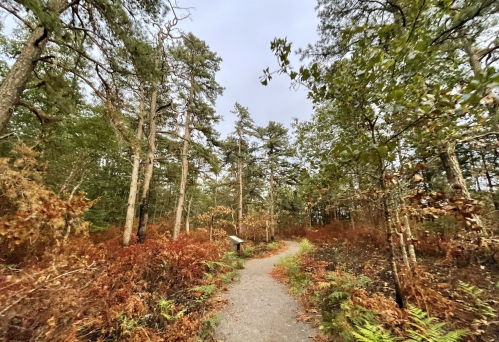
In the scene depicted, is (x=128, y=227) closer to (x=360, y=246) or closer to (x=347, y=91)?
(x=347, y=91)

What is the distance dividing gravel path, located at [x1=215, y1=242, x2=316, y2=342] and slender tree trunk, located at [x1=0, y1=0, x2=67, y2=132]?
19.4ft

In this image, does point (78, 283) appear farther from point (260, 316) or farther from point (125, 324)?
point (260, 316)

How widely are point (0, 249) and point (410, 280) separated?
898 centimetres

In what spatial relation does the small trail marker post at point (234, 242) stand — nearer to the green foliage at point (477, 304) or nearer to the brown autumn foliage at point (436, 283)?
the brown autumn foliage at point (436, 283)

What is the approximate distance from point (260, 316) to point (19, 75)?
7.15 metres

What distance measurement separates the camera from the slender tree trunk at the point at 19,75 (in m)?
3.51

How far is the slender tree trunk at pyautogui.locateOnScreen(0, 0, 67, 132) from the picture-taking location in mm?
3512

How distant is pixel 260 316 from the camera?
4.55 meters

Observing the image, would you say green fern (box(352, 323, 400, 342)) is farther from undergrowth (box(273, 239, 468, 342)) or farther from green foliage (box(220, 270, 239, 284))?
green foliage (box(220, 270, 239, 284))

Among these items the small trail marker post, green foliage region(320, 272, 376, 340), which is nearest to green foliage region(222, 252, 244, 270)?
the small trail marker post

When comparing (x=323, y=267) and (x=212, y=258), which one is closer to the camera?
(x=323, y=267)

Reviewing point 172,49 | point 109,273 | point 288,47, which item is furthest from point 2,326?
point 172,49

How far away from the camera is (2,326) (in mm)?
2203

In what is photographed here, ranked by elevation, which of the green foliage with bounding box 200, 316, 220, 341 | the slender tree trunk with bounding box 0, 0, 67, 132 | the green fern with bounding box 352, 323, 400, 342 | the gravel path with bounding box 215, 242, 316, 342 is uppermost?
the slender tree trunk with bounding box 0, 0, 67, 132
